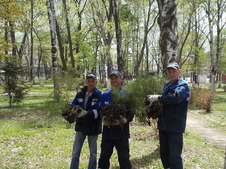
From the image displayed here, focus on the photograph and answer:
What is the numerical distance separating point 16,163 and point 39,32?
130 feet

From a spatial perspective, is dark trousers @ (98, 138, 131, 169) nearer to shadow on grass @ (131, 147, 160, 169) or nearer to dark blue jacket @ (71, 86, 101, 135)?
dark blue jacket @ (71, 86, 101, 135)

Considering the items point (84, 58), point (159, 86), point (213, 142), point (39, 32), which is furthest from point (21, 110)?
point (39, 32)

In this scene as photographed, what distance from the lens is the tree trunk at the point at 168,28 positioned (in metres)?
7.59

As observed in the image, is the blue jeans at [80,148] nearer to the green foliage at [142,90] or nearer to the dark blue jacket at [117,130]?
the dark blue jacket at [117,130]

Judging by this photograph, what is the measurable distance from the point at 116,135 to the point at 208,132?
299 inches

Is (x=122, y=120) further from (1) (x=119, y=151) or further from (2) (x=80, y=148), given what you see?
(2) (x=80, y=148)

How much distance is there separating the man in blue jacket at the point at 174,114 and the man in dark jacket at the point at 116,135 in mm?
621

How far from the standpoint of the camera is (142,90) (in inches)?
217

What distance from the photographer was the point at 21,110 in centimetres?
1547

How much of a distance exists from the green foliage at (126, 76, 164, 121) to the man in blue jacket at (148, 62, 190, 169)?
27cm

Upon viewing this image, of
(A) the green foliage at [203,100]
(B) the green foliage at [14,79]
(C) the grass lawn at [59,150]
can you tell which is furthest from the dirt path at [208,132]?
(B) the green foliage at [14,79]

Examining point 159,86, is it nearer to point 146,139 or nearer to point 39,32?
point 146,139

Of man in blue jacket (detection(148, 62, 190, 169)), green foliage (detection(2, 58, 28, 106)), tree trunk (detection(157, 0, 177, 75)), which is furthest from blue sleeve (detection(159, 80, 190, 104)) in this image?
green foliage (detection(2, 58, 28, 106))

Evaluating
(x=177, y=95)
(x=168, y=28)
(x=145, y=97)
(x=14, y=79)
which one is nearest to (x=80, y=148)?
(x=145, y=97)
